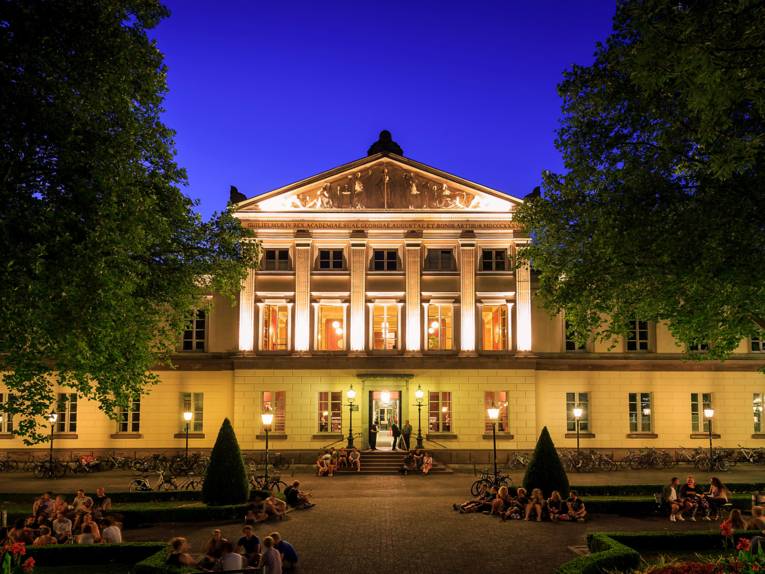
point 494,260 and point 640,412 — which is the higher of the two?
point 494,260

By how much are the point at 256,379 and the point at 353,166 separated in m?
12.7

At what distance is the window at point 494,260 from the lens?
3991cm

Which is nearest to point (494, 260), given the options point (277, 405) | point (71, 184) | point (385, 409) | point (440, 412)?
point (440, 412)

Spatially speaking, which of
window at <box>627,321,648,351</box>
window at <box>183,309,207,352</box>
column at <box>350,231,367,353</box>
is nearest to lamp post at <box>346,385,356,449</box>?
column at <box>350,231,367,353</box>

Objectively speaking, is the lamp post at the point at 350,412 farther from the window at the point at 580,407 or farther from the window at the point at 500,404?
the window at the point at 580,407

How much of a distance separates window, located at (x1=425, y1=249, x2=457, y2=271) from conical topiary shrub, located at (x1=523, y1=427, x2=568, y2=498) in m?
16.7

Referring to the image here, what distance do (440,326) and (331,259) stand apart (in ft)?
23.2

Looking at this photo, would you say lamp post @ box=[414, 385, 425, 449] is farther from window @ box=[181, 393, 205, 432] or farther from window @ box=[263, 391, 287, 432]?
window @ box=[181, 393, 205, 432]

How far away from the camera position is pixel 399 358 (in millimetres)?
38688

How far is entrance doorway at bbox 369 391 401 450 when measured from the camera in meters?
38.9

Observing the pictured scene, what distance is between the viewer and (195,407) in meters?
39.8

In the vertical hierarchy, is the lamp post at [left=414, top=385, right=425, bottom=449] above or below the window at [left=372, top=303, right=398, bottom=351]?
below

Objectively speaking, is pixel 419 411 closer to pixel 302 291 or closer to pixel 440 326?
pixel 440 326

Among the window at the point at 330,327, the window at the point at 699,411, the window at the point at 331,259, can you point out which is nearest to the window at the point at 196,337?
the window at the point at 330,327
